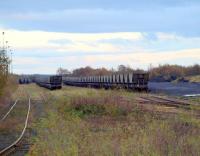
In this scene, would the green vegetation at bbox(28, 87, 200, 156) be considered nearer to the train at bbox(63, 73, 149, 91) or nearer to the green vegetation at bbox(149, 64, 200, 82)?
the train at bbox(63, 73, 149, 91)

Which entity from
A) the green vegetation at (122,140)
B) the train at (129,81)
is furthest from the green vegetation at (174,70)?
the green vegetation at (122,140)

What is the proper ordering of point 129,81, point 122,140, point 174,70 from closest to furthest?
point 122,140
point 129,81
point 174,70

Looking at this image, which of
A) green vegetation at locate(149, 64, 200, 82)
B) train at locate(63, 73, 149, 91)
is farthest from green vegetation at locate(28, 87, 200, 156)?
green vegetation at locate(149, 64, 200, 82)

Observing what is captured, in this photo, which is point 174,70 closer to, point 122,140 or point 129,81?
point 129,81

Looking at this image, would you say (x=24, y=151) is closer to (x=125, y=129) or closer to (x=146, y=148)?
(x=125, y=129)

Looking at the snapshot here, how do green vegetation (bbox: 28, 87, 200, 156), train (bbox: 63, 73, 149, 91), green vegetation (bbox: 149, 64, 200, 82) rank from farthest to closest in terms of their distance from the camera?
green vegetation (bbox: 149, 64, 200, 82)
train (bbox: 63, 73, 149, 91)
green vegetation (bbox: 28, 87, 200, 156)

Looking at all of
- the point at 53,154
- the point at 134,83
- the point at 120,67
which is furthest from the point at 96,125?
the point at 120,67

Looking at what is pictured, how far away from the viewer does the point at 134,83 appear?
182 ft

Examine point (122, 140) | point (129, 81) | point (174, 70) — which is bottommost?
point (122, 140)

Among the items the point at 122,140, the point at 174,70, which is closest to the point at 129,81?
the point at 122,140

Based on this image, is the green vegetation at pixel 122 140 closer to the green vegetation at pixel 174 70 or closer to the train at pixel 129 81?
the train at pixel 129 81

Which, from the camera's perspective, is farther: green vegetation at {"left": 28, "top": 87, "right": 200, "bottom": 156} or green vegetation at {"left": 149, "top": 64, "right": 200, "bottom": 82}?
green vegetation at {"left": 149, "top": 64, "right": 200, "bottom": 82}

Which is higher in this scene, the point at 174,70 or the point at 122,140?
the point at 174,70

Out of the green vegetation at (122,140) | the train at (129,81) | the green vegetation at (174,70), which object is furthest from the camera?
the green vegetation at (174,70)
